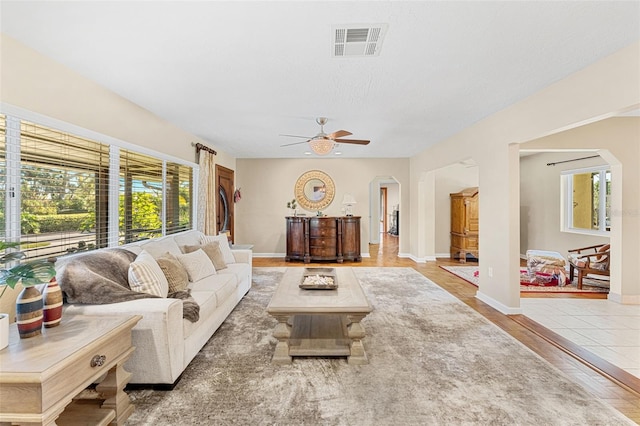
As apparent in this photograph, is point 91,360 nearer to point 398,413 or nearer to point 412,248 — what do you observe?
point 398,413

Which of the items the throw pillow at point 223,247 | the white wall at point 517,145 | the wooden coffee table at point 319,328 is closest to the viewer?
the white wall at point 517,145

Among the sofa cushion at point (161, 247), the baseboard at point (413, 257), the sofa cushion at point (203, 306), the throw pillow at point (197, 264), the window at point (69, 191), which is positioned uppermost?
the window at point (69, 191)

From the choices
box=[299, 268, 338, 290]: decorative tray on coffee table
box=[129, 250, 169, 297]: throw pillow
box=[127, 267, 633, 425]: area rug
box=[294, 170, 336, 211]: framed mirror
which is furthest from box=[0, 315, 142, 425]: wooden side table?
box=[294, 170, 336, 211]: framed mirror

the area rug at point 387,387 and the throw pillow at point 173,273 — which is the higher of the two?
the throw pillow at point 173,273

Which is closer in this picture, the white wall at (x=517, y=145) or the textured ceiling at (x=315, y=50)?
the textured ceiling at (x=315, y=50)

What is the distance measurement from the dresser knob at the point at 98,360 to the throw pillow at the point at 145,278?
73 cm

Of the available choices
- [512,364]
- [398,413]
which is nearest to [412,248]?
[512,364]

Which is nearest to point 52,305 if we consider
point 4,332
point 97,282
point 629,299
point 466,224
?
point 4,332

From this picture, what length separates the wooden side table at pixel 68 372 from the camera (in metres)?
1.29

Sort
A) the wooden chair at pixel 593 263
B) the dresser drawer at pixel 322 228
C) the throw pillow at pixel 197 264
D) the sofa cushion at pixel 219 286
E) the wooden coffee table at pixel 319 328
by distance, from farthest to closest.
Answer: the dresser drawer at pixel 322 228
the wooden chair at pixel 593 263
the throw pillow at pixel 197 264
the sofa cushion at pixel 219 286
the wooden coffee table at pixel 319 328

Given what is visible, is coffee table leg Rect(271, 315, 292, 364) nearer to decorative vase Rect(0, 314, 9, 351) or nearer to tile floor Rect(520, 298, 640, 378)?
decorative vase Rect(0, 314, 9, 351)

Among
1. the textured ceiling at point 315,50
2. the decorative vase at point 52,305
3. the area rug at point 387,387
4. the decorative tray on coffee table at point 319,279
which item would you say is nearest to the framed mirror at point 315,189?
the textured ceiling at point 315,50

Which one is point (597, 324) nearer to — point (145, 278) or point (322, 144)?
point (322, 144)

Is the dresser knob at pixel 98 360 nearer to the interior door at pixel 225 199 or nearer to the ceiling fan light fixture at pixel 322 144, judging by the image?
the ceiling fan light fixture at pixel 322 144
